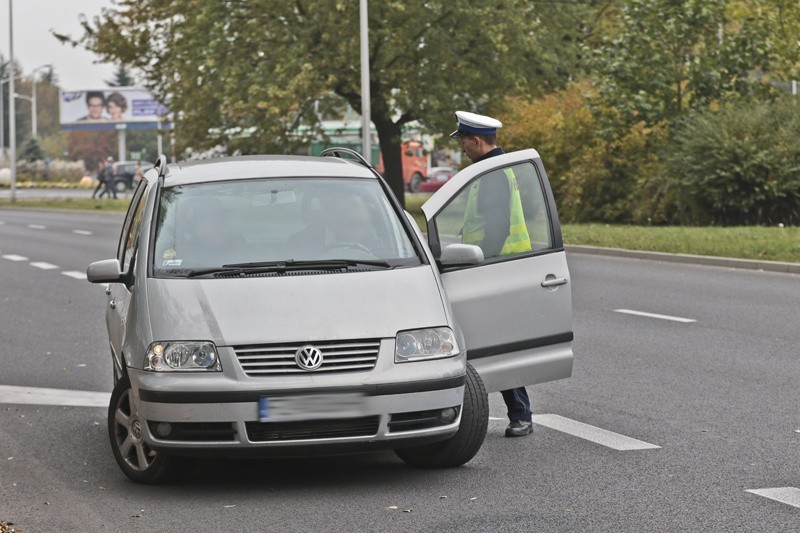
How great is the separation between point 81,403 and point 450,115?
1167 inches

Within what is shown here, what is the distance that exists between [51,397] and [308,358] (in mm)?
3972

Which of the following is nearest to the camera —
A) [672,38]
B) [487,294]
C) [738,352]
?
[487,294]

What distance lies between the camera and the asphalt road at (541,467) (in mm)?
6152

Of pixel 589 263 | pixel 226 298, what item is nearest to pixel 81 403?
pixel 226 298

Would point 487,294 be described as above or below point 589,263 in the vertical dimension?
above

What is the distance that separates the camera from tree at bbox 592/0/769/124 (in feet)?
104

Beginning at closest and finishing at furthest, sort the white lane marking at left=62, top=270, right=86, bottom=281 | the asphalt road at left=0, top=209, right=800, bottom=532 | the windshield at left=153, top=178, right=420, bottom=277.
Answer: the asphalt road at left=0, top=209, right=800, bottom=532 < the windshield at left=153, top=178, right=420, bottom=277 < the white lane marking at left=62, top=270, right=86, bottom=281

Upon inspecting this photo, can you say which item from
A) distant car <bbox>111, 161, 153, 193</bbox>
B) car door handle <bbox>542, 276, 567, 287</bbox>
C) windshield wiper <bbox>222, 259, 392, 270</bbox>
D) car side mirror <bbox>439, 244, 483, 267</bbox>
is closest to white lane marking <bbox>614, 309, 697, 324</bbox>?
car door handle <bbox>542, 276, 567, 287</bbox>

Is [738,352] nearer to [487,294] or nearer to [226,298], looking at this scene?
[487,294]

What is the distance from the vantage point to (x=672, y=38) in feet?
105

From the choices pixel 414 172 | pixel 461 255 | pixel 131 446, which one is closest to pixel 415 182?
pixel 414 172

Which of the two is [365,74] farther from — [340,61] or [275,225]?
[275,225]

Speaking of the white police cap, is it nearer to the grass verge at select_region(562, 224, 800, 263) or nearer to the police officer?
the police officer

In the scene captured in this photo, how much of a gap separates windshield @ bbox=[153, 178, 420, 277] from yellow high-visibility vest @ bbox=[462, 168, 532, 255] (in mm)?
457
